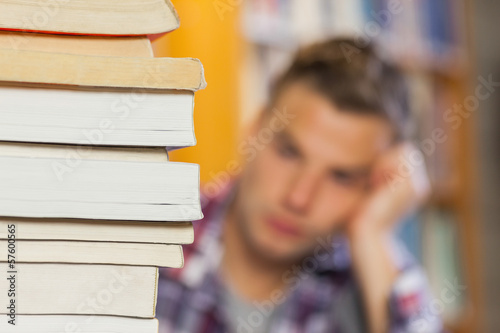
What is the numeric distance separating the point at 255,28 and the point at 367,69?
0.43m

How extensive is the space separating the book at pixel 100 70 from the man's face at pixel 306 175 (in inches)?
40.1

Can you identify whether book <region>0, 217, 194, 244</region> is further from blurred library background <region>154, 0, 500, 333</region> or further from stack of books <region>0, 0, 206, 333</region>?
blurred library background <region>154, 0, 500, 333</region>

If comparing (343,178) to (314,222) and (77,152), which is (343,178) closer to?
(314,222)

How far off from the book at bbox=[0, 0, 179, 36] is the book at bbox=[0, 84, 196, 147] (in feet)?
0.14

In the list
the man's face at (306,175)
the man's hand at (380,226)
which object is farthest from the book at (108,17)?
the man's hand at (380,226)

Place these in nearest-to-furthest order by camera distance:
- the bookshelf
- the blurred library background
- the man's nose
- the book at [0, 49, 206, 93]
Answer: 1. the book at [0, 49, 206, 93]
2. the man's nose
3. the blurred library background
4. the bookshelf

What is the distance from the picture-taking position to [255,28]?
172 centimetres

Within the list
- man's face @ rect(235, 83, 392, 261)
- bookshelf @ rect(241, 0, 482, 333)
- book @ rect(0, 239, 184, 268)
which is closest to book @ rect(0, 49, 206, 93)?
book @ rect(0, 239, 184, 268)

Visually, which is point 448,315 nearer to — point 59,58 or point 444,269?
point 444,269

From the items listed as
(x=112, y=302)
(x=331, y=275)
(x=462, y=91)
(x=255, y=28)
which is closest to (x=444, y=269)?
(x=462, y=91)

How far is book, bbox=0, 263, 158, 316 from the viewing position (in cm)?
37

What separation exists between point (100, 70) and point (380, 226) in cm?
129

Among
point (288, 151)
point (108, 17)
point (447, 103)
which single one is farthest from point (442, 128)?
point (108, 17)

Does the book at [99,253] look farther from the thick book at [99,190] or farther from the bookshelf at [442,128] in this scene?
the bookshelf at [442,128]
